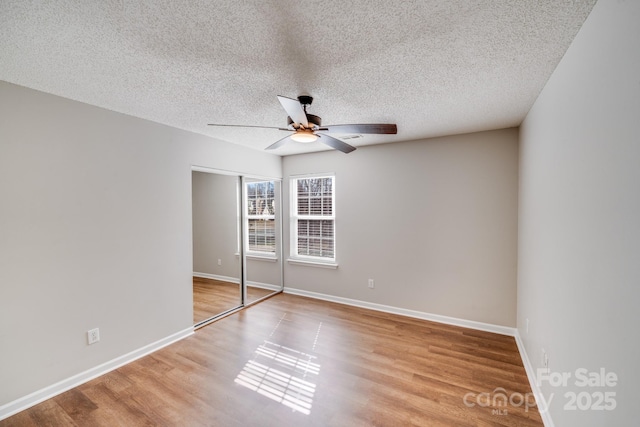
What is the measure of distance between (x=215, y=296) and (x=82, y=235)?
233 cm

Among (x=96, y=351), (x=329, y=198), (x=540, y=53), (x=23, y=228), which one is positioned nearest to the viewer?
(x=540, y=53)

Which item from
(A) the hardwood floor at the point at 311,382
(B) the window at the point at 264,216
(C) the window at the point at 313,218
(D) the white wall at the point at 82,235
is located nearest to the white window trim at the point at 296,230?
(C) the window at the point at 313,218

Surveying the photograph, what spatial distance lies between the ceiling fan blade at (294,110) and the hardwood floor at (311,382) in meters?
2.22

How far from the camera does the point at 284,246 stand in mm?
4895

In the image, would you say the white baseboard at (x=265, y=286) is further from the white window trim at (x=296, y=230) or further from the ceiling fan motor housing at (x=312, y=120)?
the ceiling fan motor housing at (x=312, y=120)

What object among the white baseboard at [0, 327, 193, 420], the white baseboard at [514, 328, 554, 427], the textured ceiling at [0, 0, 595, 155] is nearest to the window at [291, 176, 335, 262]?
the textured ceiling at [0, 0, 595, 155]

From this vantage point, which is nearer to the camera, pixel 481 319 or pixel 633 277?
pixel 633 277

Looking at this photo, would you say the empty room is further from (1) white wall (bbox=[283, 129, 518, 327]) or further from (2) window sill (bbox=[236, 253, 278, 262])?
(2) window sill (bbox=[236, 253, 278, 262])

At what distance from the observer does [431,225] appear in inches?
144

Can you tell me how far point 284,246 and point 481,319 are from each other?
10.4 feet

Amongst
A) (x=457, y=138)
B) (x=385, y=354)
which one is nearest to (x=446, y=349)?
(x=385, y=354)

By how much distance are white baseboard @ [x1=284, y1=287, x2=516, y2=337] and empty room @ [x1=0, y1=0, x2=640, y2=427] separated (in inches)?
1.8

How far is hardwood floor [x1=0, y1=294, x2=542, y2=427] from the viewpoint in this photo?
77.3 inches

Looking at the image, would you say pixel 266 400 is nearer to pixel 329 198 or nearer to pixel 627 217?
pixel 627 217
